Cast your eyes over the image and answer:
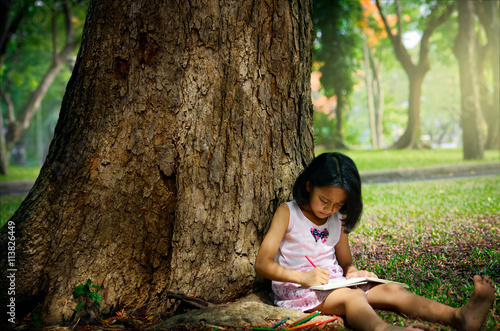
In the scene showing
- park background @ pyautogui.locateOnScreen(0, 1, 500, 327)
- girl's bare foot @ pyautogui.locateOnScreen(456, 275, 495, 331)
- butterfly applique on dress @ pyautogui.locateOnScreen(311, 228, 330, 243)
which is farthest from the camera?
park background @ pyautogui.locateOnScreen(0, 1, 500, 327)

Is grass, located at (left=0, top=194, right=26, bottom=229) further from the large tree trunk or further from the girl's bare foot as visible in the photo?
the girl's bare foot

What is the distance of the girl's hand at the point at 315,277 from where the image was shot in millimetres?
2645

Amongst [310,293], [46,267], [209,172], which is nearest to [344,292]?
[310,293]

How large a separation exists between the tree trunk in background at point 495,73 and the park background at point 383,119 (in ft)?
0.21

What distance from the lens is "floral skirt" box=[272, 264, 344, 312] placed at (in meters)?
2.71

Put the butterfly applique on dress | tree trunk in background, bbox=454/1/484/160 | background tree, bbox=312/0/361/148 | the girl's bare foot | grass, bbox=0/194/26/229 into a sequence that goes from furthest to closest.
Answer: background tree, bbox=312/0/361/148 → tree trunk in background, bbox=454/1/484/160 → grass, bbox=0/194/26/229 → the butterfly applique on dress → the girl's bare foot

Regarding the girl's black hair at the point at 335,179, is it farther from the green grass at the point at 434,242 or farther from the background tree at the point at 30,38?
the background tree at the point at 30,38

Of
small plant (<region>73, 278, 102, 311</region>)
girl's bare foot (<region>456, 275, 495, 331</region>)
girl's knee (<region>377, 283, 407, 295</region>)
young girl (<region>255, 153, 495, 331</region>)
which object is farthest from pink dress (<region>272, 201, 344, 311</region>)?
small plant (<region>73, 278, 102, 311</region>)

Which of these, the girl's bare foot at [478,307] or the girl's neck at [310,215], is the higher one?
the girl's neck at [310,215]

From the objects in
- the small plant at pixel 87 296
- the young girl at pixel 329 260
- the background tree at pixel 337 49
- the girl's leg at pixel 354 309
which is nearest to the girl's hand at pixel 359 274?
the young girl at pixel 329 260

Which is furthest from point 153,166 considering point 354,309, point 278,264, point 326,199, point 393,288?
point 393,288

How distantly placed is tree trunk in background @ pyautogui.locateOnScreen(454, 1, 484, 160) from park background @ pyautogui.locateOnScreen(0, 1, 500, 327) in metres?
0.26

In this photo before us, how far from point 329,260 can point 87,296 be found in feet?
5.50

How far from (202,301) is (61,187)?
1.23m
